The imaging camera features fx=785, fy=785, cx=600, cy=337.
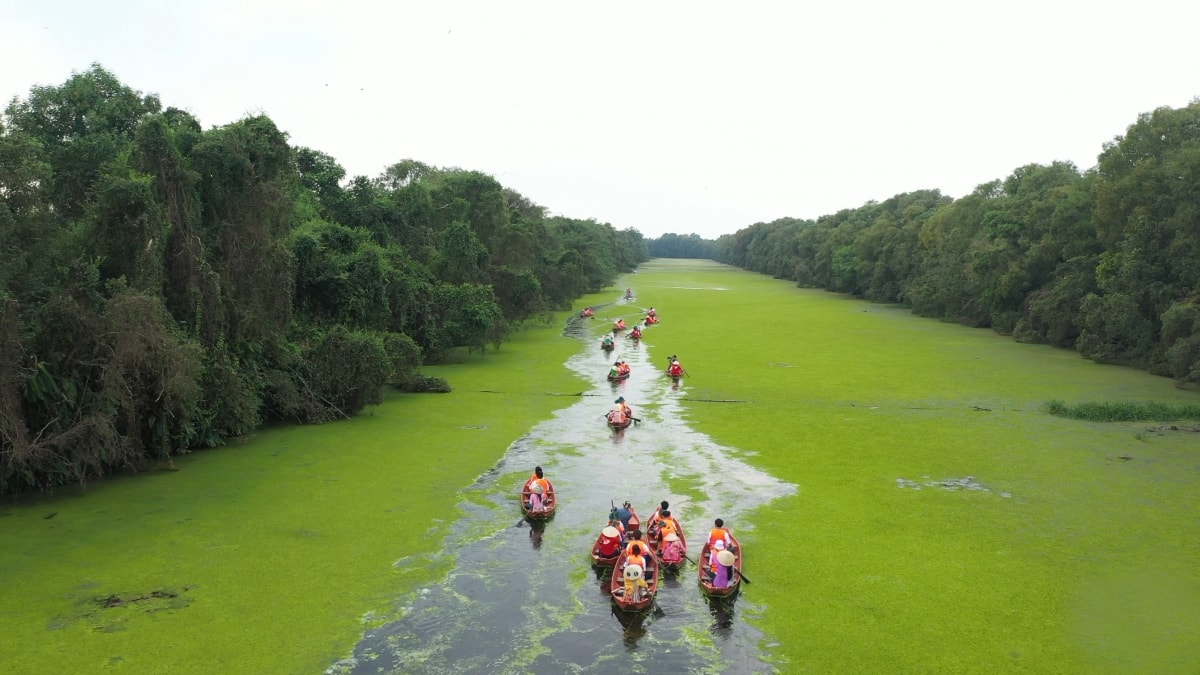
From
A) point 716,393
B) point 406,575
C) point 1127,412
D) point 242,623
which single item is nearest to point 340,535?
point 406,575

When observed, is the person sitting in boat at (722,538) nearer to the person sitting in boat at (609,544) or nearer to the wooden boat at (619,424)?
the person sitting in boat at (609,544)

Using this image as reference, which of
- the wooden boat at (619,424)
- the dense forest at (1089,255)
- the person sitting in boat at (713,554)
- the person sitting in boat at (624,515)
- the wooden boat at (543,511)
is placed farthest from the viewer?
the dense forest at (1089,255)

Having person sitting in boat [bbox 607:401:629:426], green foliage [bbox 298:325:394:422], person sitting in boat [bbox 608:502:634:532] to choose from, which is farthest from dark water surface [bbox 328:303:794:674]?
green foliage [bbox 298:325:394:422]

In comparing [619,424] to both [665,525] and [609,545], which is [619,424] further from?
[609,545]

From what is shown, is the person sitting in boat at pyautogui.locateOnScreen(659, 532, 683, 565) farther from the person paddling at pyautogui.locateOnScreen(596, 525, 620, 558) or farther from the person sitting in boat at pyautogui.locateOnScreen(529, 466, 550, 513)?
the person sitting in boat at pyautogui.locateOnScreen(529, 466, 550, 513)

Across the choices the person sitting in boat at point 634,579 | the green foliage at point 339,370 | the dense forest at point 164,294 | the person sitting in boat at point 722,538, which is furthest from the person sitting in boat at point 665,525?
the green foliage at point 339,370

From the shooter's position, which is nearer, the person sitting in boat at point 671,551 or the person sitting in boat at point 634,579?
the person sitting in boat at point 634,579

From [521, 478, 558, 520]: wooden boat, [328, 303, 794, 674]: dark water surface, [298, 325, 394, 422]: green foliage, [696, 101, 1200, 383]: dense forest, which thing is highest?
[696, 101, 1200, 383]: dense forest
